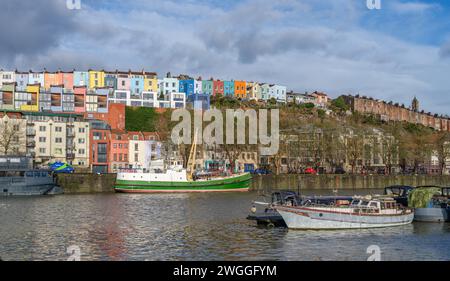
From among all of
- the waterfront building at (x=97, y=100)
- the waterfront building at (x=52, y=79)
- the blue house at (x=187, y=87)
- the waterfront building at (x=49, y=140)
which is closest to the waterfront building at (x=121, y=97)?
the waterfront building at (x=97, y=100)

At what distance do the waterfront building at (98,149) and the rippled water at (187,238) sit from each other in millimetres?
58918

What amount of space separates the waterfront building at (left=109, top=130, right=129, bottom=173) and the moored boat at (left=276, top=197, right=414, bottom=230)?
3159 inches

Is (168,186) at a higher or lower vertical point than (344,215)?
higher

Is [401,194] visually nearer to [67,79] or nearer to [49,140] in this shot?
[49,140]

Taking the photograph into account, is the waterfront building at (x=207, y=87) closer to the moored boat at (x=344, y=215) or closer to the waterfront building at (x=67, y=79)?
the waterfront building at (x=67, y=79)

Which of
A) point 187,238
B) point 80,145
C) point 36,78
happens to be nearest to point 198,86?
point 36,78

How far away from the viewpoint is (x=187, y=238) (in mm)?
41719

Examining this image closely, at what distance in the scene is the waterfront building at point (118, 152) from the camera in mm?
121938

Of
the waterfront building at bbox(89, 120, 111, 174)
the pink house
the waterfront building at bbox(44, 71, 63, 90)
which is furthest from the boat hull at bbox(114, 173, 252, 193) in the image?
the pink house

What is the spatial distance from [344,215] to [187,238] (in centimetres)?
1301

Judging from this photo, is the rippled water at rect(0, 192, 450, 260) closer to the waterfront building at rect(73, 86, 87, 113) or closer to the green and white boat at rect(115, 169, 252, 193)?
the green and white boat at rect(115, 169, 252, 193)

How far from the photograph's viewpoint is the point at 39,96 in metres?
143

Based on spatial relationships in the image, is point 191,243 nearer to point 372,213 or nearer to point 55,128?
point 372,213

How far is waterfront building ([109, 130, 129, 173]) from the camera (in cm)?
12194
